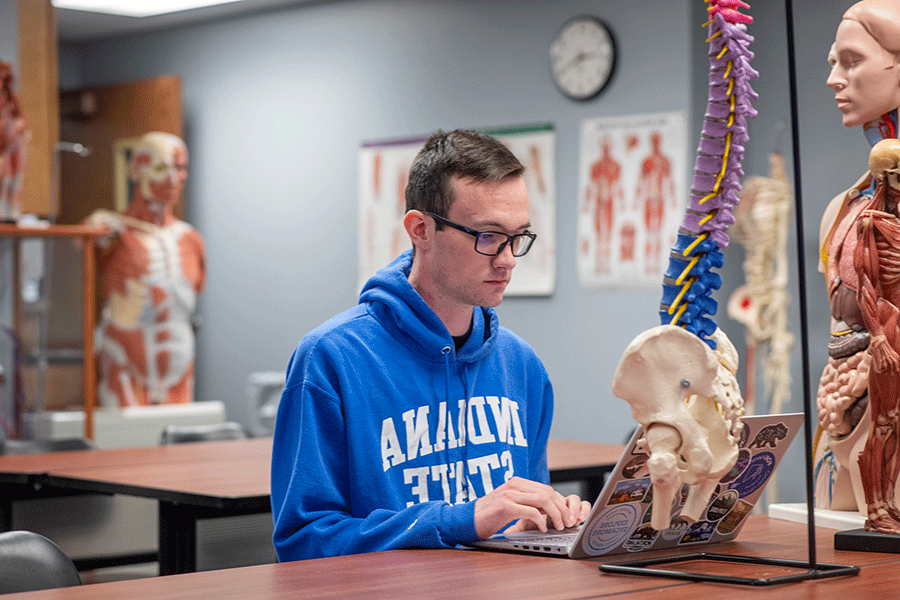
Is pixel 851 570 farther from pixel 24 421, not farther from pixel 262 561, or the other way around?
pixel 24 421

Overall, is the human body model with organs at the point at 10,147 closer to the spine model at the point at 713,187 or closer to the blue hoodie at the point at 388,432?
the blue hoodie at the point at 388,432

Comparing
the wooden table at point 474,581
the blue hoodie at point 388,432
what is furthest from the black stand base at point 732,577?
the blue hoodie at point 388,432

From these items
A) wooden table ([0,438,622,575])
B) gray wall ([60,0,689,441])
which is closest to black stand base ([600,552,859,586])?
wooden table ([0,438,622,575])

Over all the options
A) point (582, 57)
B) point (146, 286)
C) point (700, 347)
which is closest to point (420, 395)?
point (700, 347)

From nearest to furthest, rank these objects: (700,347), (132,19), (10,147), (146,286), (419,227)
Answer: (700,347) < (419,227) < (10,147) < (146,286) < (132,19)

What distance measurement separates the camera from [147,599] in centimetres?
142

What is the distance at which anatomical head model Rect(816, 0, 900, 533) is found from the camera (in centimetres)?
182

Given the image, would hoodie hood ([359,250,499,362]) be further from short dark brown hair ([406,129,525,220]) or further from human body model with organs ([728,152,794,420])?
human body model with organs ([728,152,794,420])

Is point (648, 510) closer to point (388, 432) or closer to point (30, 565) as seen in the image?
point (388, 432)

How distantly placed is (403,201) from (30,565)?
5811 mm

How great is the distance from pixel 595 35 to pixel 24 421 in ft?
11.5

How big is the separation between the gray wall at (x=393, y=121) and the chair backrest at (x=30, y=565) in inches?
138

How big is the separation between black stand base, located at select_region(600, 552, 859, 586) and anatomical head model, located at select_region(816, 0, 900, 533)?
0.32 metres

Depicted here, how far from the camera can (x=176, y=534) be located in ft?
10.6
